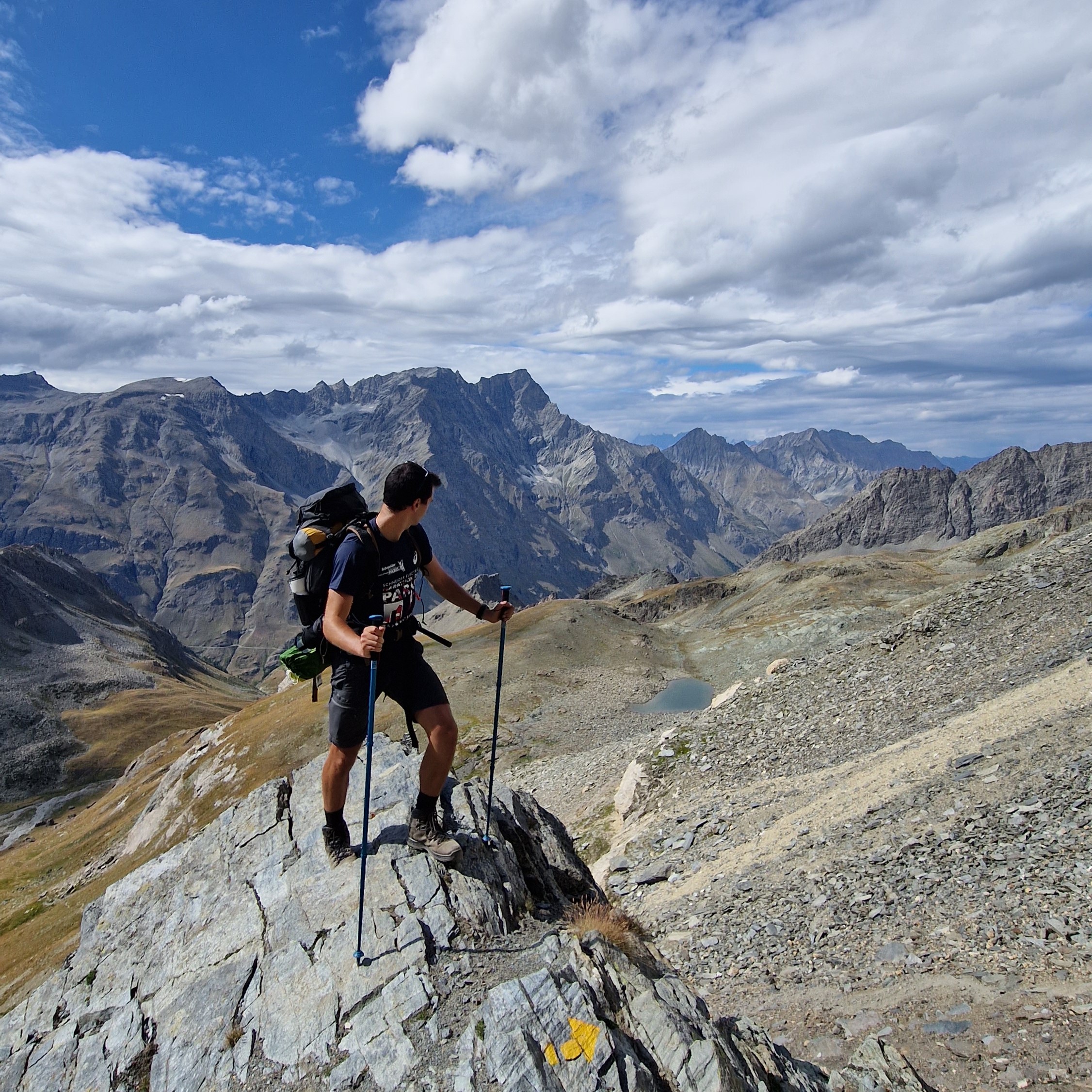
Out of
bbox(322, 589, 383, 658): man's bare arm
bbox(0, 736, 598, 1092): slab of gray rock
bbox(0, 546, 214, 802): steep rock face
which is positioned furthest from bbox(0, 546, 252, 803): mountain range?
bbox(322, 589, 383, 658): man's bare arm

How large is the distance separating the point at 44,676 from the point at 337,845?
189 meters

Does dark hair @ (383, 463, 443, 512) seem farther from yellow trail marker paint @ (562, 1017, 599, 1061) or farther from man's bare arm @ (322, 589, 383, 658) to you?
yellow trail marker paint @ (562, 1017, 599, 1061)

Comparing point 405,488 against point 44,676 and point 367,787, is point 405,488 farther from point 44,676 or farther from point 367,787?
point 44,676

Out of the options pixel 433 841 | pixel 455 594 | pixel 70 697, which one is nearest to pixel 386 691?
pixel 455 594

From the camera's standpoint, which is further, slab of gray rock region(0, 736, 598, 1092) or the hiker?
the hiker

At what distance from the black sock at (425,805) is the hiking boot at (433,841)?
35 millimetres

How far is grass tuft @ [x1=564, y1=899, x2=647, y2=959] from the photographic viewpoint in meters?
9.02

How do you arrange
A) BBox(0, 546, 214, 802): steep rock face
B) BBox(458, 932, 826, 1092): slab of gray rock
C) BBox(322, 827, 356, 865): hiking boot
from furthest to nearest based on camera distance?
1. BBox(0, 546, 214, 802): steep rock face
2. BBox(322, 827, 356, 865): hiking boot
3. BBox(458, 932, 826, 1092): slab of gray rock

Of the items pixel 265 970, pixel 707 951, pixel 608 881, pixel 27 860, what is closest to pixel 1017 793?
pixel 707 951

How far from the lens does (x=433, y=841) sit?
395 inches

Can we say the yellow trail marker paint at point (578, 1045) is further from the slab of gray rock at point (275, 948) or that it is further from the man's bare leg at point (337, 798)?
the man's bare leg at point (337, 798)

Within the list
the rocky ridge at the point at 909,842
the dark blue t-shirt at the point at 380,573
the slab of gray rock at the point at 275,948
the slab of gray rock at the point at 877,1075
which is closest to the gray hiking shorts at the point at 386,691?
the dark blue t-shirt at the point at 380,573

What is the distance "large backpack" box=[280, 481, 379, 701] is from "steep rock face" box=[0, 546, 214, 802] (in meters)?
142

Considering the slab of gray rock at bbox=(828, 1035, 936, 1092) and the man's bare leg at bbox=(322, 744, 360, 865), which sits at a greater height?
the man's bare leg at bbox=(322, 744, 360, 865)
